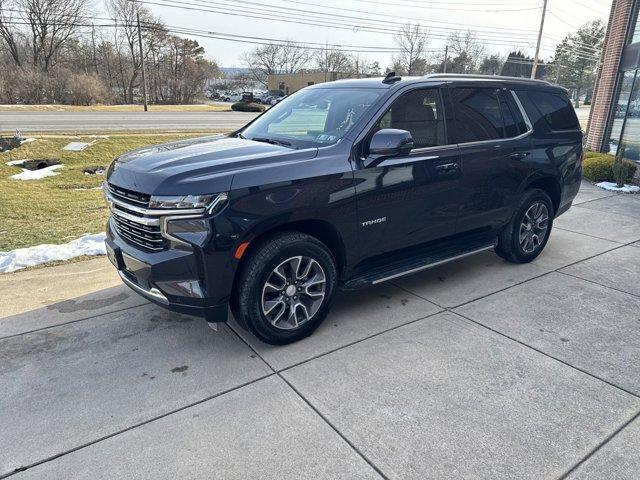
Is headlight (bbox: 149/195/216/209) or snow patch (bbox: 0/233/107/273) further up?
headlight (bbox: 149/195/216/209)

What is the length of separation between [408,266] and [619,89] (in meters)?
11.4

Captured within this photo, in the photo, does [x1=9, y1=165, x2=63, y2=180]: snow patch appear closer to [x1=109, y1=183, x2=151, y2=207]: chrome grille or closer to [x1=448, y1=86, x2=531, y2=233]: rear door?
[x1=109, y1=183, x2=151, y2=207]: chrome grille

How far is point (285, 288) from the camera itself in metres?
3.46

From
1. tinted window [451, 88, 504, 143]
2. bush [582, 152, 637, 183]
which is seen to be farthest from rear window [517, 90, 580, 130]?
bush [582, 152, 637, 183]

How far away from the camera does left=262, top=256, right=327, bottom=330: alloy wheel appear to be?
11.1 feet

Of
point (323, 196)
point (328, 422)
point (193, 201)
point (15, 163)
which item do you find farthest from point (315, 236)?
point (15, 163)

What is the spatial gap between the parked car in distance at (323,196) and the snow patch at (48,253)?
210 centimetres

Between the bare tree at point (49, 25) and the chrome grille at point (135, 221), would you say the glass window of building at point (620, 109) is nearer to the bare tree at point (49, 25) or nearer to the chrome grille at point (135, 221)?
the chrome grille at point (135, 221)

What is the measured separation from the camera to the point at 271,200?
3182 millimetres

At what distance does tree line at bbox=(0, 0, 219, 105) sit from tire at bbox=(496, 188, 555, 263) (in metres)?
41.9

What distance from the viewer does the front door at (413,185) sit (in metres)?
3.71

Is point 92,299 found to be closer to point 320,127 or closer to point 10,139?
point 320,127

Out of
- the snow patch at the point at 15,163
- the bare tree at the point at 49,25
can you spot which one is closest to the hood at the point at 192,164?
the snow patch at the point at 15,163

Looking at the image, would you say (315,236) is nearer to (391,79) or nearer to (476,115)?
(391,79)
